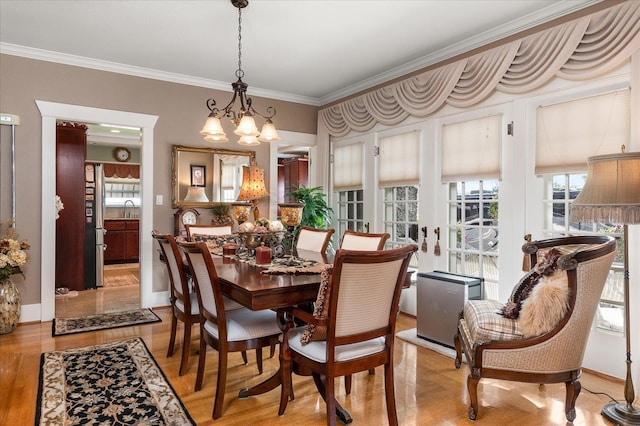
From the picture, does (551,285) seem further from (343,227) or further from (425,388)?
(343,227)

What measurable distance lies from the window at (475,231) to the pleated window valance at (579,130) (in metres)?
0.54

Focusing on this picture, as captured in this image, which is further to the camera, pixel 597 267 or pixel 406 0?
pixel 406 0

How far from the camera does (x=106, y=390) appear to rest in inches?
98.2

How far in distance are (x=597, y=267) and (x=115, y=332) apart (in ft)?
12.5

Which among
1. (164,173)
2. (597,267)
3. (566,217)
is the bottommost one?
(597,267)

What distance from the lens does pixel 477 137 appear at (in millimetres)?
3646

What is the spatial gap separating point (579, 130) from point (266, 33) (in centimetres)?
263

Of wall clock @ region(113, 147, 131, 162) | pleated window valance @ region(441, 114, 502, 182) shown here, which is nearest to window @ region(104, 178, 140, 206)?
wall clock @ region(113, 147, 131, 162)

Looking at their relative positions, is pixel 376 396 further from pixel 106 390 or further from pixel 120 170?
pixel 120 170

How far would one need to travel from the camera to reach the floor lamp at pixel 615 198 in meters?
2.11

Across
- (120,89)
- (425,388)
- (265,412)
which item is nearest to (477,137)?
(425,388)

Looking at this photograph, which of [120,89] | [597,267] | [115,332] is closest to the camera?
[597,267]

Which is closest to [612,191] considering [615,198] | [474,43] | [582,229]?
[615,198]

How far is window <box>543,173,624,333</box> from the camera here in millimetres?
2764
